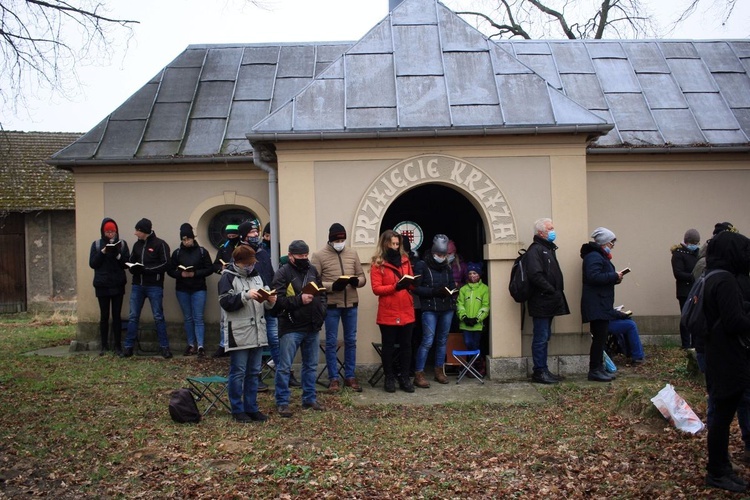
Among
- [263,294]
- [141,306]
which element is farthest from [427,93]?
[141,306]

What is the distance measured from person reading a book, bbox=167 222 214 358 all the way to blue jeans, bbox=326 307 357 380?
3384 mm

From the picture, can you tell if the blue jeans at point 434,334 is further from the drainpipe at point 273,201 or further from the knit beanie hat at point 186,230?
the knit beanie hat at point 186,230

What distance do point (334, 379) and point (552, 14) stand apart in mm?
16792

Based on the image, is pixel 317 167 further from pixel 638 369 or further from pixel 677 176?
pixel 677 176

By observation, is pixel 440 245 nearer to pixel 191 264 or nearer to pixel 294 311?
pixel 294 311

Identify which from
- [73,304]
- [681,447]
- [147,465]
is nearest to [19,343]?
[73,304]

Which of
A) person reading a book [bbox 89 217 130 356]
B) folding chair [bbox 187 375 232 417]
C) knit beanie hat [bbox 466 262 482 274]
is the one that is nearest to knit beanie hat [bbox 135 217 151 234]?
person reading a book [bbox 89 217 130 356]

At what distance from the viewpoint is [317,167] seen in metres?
9.77

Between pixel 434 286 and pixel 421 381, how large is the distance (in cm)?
124

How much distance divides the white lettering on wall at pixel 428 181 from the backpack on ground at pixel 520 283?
0.42 metres

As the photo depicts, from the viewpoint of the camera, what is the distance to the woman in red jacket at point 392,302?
8.99m

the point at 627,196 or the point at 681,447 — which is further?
the point at 627,196

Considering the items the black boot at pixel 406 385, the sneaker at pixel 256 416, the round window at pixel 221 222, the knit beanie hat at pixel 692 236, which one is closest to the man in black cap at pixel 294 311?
the sneaker at pixel 256 416

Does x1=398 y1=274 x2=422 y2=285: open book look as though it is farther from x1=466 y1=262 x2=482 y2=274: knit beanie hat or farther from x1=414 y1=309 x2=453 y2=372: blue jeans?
x1=466 y1=262 x2=482 y2=274: knit beanie hat
